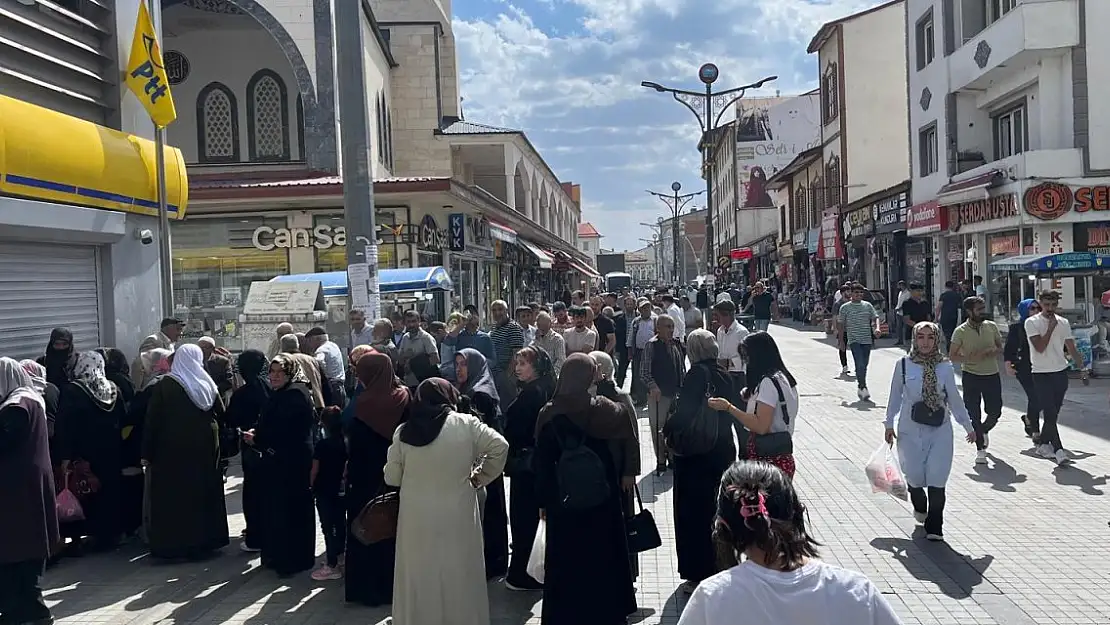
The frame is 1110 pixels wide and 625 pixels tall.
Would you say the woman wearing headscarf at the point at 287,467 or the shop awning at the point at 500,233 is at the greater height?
the shop awning at the point at 500,233

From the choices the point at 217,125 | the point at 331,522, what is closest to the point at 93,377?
the point at 331,522

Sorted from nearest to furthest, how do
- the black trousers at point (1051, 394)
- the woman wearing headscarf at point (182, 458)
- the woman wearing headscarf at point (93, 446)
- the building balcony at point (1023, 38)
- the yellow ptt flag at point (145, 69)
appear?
the woman wearing headscarf at point (182, 458) < the woman wearing headscarf at point (93, 446) < the black trousers at point (1051, 394) < the yellow ptt flag at point (145, 69) < the building balcony at point (1023, 38)

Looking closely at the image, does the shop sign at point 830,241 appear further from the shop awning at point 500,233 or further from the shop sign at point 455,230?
the shop sign at point 455,230

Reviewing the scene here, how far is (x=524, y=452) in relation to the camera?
614 cm

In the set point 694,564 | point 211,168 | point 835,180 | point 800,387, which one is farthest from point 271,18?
point 835,180

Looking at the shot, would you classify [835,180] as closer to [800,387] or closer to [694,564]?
[800,387]

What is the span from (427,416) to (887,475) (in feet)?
12.2

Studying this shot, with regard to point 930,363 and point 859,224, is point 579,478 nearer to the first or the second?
point 930,363

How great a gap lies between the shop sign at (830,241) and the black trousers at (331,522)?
3107cm

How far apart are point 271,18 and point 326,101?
2.15m

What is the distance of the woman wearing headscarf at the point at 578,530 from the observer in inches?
203

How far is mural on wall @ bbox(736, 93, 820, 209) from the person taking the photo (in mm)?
66750

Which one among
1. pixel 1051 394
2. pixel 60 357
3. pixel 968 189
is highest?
pixel 968 189

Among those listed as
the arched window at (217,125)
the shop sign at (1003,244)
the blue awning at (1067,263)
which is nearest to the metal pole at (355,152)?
the blue awning at (1067,263)
